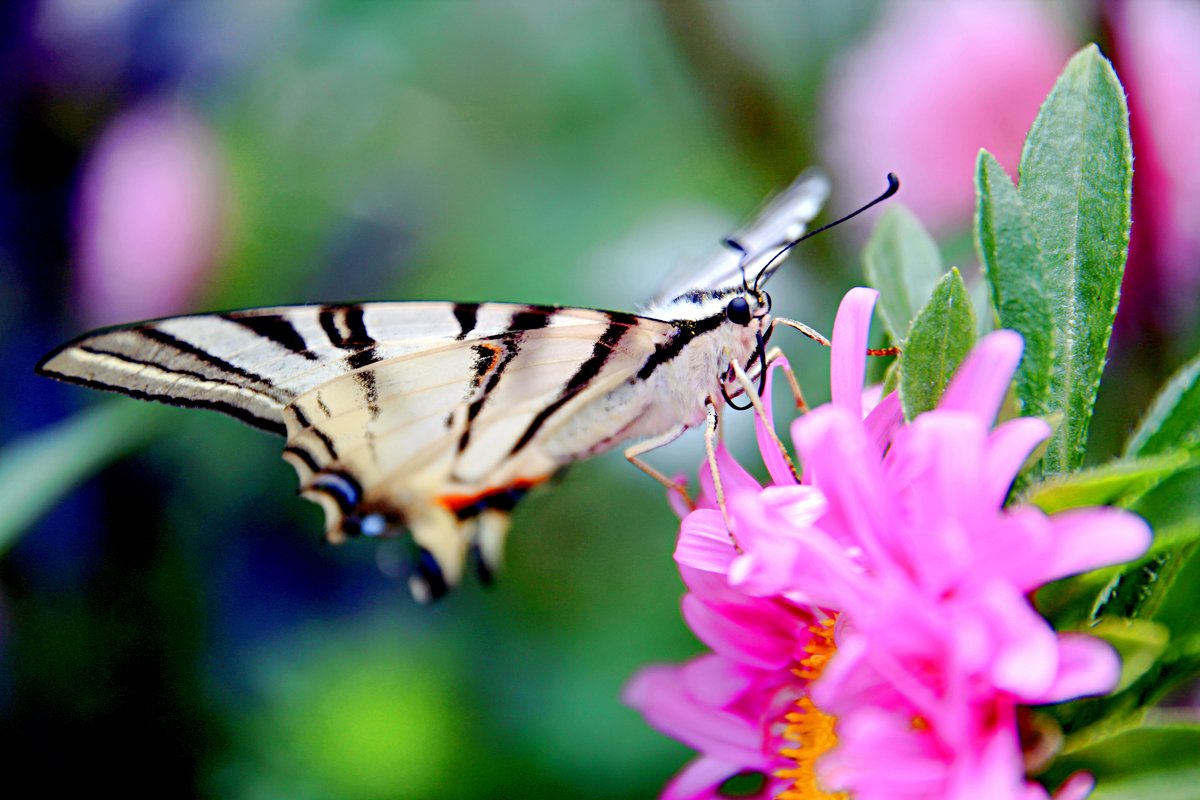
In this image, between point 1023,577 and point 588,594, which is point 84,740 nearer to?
point 588,594

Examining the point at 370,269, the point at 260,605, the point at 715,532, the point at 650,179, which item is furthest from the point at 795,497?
the point at 650,179

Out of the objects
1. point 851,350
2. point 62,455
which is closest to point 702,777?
point 851,350

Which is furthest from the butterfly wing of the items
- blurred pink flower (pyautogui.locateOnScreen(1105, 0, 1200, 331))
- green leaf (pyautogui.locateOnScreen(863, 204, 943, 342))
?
blurred pink flower (pyautogui.locateOnScreen(1105, 0, 1200, 331))

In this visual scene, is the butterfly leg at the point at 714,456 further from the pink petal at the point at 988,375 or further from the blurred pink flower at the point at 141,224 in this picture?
the blurred pink flower at the point at 141,224

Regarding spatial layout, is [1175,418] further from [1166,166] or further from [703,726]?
[1166,166]

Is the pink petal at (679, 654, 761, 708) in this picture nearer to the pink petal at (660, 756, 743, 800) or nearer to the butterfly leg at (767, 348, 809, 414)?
the pink petal at (660, 756, 743, 800)

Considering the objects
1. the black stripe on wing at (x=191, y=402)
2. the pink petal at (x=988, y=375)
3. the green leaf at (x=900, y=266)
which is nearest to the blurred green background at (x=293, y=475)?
the black stripe on wing at (x=191, y=402)

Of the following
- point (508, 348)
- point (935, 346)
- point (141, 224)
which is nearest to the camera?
point (935, 346)
